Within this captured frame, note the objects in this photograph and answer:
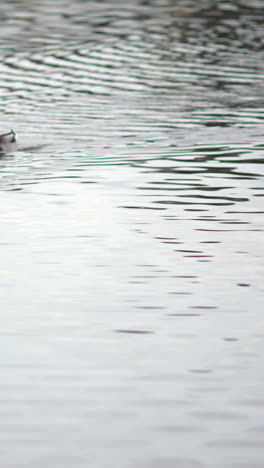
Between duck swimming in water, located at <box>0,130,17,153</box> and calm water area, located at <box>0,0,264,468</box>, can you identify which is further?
duck swimming in water, located at <box>0,130,17,153</box>

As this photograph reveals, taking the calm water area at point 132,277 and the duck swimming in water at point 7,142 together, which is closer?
the calm water area at point 132,277

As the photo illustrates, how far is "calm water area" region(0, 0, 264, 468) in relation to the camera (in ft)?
18.8

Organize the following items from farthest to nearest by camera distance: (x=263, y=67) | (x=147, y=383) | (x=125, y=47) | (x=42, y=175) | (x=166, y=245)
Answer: (x=125, y=47), (x=263, y=67), (x=42, y=175), (x=166, y=245), (x=147, y=383)

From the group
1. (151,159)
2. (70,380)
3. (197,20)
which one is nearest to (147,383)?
(70,380)

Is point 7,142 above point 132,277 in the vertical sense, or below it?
below

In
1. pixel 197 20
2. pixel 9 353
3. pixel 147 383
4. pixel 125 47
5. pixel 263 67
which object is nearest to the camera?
pixel 147 383

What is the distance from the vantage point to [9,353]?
6801mm

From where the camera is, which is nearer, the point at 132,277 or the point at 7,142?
the point at 132,277

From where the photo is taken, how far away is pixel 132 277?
8.63 meters

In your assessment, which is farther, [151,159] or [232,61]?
[232,61]

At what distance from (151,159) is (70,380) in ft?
28.3

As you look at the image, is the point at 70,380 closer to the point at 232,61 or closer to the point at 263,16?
the point at 232,61

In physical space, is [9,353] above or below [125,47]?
above

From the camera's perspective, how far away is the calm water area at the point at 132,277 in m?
5.72
